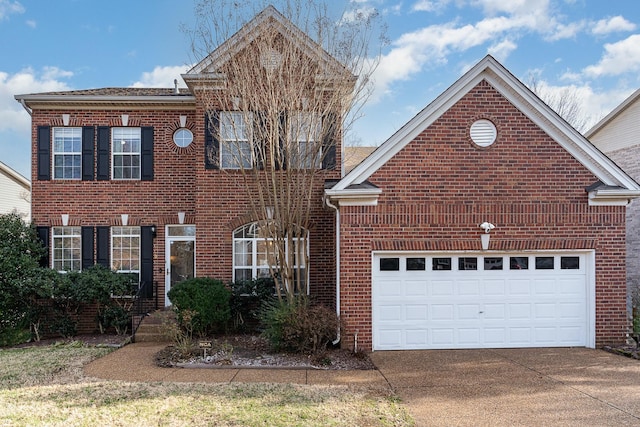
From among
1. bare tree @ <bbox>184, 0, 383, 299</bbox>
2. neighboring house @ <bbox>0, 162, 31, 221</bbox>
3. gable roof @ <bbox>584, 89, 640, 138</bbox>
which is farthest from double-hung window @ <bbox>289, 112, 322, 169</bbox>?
neighboring house @ <bbox>0, 162, 31, 221</bbox>

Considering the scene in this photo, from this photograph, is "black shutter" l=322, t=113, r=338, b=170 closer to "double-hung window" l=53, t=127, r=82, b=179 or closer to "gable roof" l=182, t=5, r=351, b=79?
"gable roof" l=182, t=5, r=351, b=79

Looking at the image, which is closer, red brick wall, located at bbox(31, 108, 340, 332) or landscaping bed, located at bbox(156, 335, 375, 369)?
landscaping bed, located at bbox(156, 335, 375, 369)

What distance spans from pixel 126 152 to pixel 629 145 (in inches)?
599

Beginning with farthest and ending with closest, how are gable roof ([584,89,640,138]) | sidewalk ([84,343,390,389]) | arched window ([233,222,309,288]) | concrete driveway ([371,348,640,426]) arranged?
gable roof ([584,89,640,138]) < arched window ([233,222,309,288]) < sidewalk ([84,343,390,389]) < concrete driveway ([371,348,640,426])

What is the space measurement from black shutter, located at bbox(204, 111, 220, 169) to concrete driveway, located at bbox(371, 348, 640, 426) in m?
6.24

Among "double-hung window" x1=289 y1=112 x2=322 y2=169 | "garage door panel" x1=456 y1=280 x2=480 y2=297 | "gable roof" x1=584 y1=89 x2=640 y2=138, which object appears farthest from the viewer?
"gable roof" x1=584 y1=89 x2=640 y2=138

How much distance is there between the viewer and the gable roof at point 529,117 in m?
9.79

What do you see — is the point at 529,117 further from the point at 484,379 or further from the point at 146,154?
the point at 146,154

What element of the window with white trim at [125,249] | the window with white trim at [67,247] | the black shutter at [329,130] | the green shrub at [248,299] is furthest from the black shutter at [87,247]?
the black shutter at [329,130]

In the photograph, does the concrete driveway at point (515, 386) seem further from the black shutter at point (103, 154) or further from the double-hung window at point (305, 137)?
the black shutter at point (103, 154)

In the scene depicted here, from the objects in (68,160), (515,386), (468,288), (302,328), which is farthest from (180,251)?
(515,386)

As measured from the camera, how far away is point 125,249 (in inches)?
520

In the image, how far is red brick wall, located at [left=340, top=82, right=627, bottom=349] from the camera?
32.4ft

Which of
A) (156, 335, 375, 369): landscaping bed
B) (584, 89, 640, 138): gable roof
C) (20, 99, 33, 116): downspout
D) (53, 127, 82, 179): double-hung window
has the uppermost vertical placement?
(584, 89, 640, 138): gable roof
